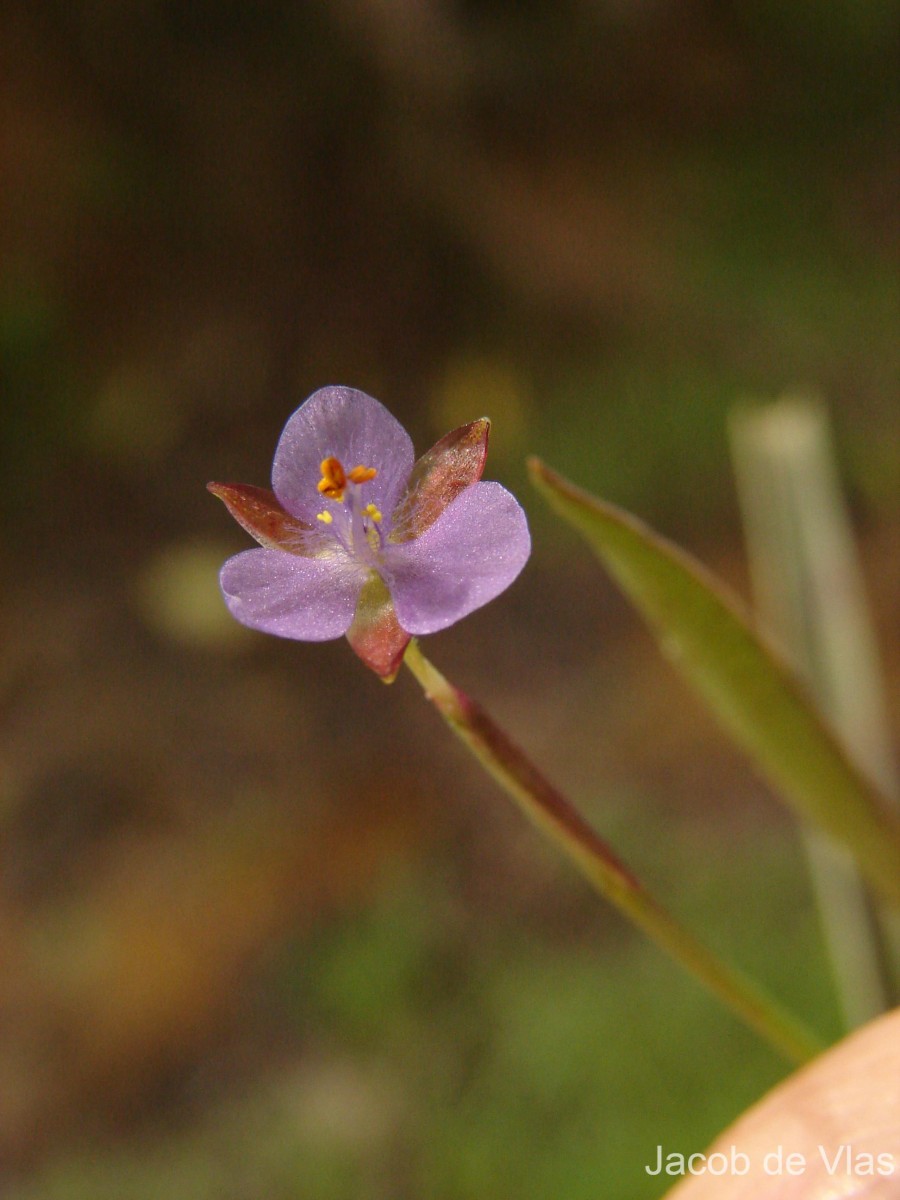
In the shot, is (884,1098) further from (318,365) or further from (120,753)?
(318,365)

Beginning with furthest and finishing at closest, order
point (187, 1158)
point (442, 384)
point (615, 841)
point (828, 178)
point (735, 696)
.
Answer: point (828, 178) < point (442, 384) < point (615, 841) < point (187, 1158) < point (735, 696)

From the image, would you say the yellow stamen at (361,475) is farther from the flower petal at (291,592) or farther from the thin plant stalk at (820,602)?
the thin plant stalk at (820,602)

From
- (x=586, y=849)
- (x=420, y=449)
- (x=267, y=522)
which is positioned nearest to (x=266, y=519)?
(x=267, y=522)

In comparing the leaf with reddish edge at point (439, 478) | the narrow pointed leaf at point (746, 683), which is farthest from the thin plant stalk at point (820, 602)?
the leaf with reddish edge at point (439, 478)

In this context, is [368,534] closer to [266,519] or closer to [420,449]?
[266,519]

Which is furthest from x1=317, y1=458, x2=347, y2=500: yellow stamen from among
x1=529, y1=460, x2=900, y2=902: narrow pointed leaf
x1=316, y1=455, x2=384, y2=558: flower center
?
x1=529, y1=460, x2=900, y2=902: narrow pointed leaf

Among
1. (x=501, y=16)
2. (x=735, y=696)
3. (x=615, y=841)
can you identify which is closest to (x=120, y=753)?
(x=615, y=841)
